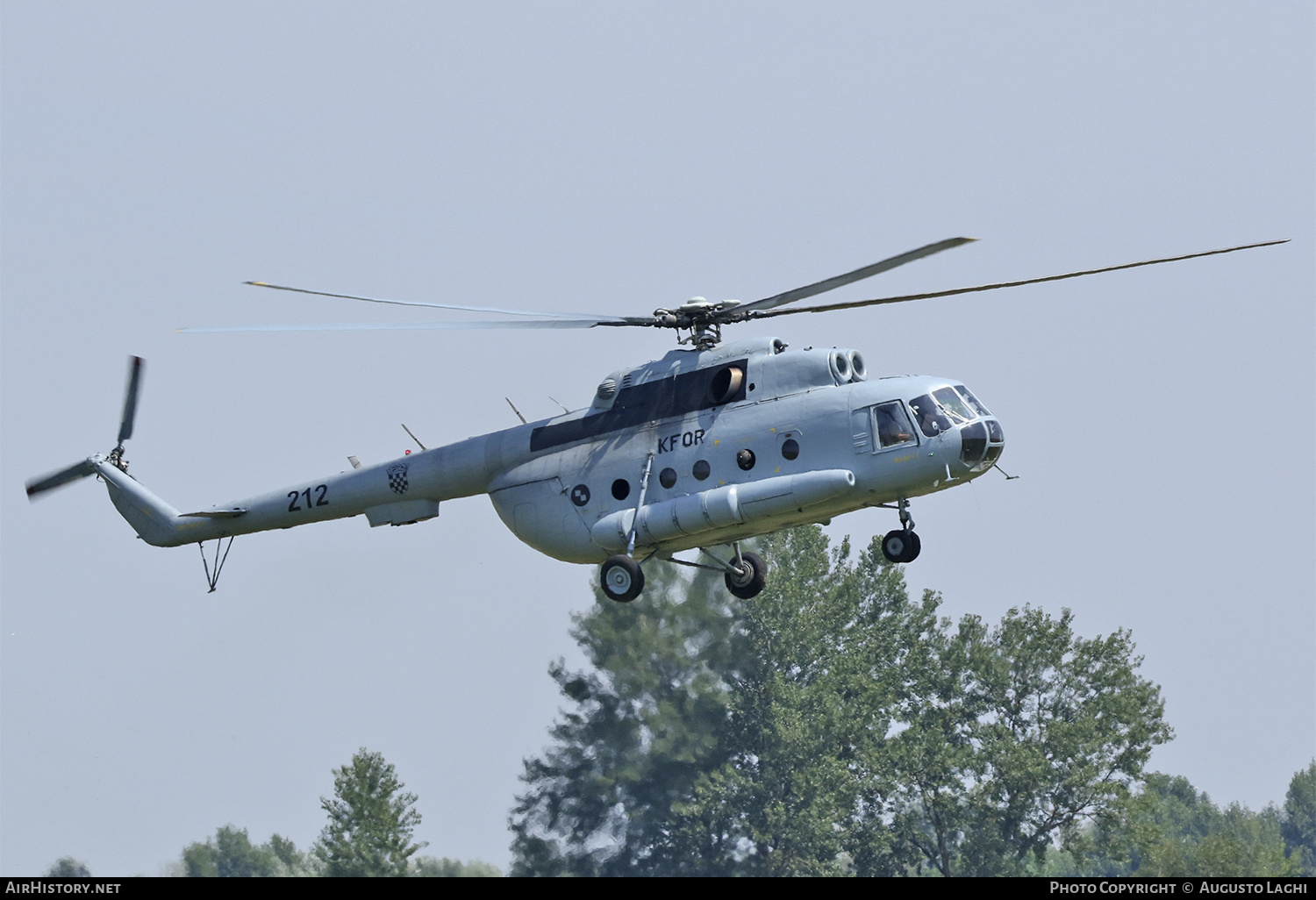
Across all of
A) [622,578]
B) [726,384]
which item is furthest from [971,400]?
[622,578]

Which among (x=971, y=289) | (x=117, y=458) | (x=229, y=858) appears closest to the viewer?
(x=971, y=289)

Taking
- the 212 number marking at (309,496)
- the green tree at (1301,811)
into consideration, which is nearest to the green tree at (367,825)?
the 212 number marking at (309,496)

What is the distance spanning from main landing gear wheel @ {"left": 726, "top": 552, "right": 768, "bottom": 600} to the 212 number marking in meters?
6.95

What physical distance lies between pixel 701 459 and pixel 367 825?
2074 cm

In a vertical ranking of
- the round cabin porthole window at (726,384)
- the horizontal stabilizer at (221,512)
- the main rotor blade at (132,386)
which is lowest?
the horizontal stabilizer at (221,512)

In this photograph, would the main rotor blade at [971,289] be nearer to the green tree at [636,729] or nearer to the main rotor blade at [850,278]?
the main rotor blade at [850,278]

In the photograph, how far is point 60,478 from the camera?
31.3 m

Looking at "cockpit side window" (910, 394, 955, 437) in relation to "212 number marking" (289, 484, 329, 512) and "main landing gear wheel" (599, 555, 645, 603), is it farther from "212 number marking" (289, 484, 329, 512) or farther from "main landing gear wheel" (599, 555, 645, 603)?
"212 number marking" (289, 484, 329, 512)

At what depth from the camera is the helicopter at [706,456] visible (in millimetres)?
23703

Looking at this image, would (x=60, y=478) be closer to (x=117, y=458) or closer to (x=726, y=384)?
(x=117, y=458)

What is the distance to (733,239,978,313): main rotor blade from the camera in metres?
20.6

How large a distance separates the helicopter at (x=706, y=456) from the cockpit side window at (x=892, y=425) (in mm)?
17
